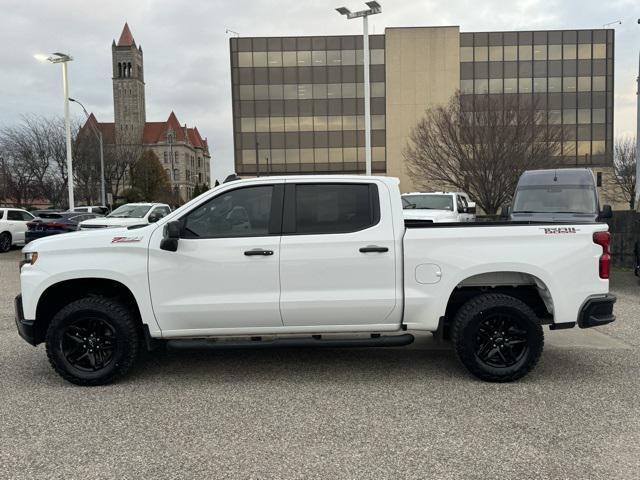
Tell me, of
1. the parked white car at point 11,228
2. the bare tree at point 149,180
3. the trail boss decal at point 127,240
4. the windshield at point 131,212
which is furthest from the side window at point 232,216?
the bare tree at point 149,180

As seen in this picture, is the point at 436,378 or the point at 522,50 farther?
the point at 522,50

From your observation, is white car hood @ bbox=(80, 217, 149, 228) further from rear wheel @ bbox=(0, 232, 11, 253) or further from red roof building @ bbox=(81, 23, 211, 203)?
red roof building @ bbox=(81, 23, 211, 203)

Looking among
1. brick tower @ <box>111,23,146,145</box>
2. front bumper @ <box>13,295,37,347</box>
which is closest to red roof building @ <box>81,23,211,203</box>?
brick tower @ <box>111,23,146,145</box>

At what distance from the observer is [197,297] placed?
4.75 meters

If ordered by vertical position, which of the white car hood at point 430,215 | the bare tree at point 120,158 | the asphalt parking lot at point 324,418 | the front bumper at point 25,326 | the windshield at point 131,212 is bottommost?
the asphalt parking lot at point 324,418

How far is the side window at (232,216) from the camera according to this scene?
4.83 m

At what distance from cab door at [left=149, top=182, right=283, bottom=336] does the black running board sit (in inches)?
4.5

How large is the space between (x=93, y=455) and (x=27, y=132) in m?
43.3

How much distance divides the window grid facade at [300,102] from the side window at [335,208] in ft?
162

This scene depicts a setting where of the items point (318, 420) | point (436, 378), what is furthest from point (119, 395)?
point (436, 378)

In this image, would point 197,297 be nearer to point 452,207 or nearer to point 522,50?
point 452,207

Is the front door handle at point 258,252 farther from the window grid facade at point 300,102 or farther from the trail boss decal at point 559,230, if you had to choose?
the window grid facade at point 300,102

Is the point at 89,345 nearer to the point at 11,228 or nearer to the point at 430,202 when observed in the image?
the point at 430,202

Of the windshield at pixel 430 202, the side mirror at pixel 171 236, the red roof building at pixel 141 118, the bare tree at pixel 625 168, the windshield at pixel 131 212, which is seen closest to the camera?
the side mirror at pixel 171 236
